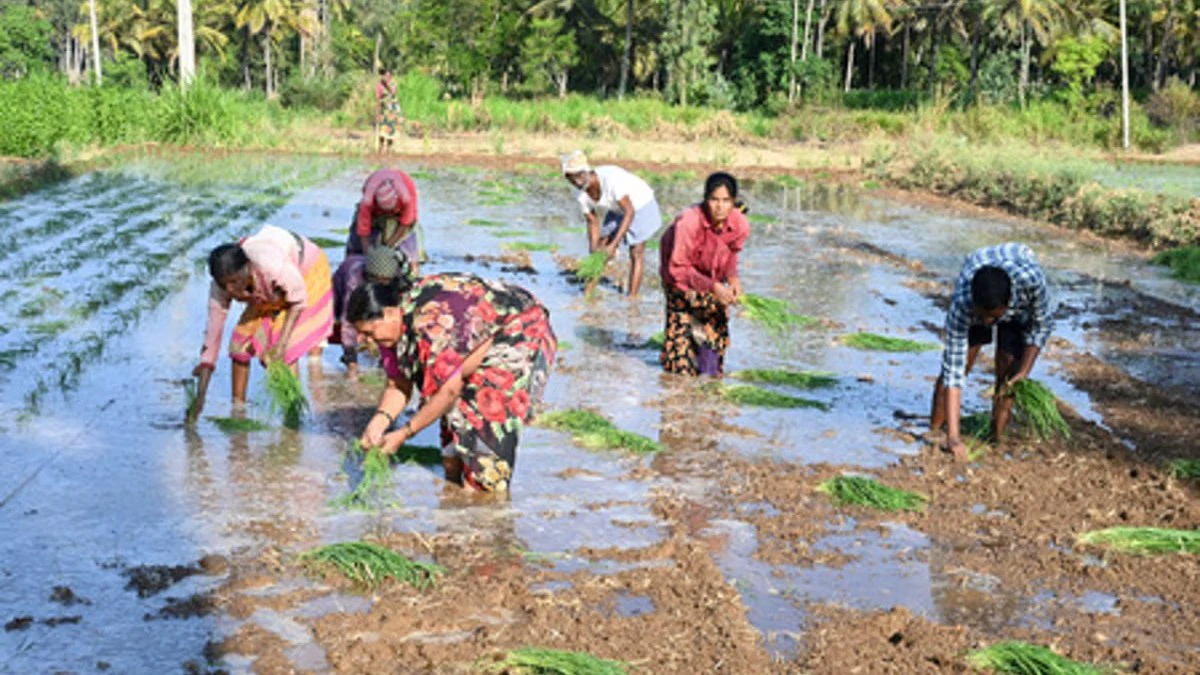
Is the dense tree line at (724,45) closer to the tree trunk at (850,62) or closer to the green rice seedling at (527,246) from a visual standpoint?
the tree trunk at (850,62)

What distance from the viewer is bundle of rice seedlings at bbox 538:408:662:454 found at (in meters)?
6.80

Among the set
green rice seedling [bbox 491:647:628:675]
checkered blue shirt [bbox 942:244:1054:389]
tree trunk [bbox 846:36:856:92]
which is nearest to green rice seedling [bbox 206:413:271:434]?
green rice seedling [bbox 491:647:628:675]

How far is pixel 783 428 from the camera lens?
742cm

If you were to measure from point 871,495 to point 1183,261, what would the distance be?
10.2m

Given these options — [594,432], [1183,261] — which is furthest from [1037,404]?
[1183,261]

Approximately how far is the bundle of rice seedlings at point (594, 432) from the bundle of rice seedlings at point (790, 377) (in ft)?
5.02

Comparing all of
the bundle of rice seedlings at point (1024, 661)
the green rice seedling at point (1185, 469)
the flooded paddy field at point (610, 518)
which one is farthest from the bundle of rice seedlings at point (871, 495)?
the bundle of rice seedlings at point (1024, 661)

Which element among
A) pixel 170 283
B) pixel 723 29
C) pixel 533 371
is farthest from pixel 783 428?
pixel 723 29

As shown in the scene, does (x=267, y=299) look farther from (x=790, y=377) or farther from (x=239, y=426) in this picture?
(x=790, y=377)

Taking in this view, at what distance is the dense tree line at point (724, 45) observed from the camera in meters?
45.7

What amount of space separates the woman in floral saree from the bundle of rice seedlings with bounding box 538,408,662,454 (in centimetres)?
107

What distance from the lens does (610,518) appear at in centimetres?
574

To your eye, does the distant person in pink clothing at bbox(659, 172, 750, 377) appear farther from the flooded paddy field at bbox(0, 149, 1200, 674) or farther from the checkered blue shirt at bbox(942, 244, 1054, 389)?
the checkered blue shirt at bbox(942, 244, 1054, 389)

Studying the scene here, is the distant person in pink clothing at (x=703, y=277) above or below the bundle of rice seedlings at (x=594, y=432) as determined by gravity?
above
